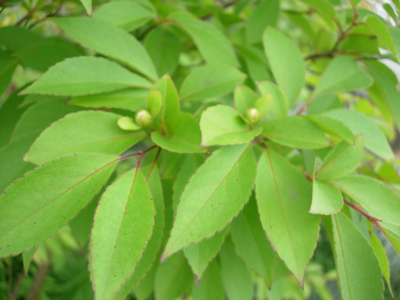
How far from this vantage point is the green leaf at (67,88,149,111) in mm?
447

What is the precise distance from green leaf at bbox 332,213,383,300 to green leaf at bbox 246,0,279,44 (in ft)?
1.51

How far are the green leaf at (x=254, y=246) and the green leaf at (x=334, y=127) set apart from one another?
5.6 inches

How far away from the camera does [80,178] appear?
357 millimetres

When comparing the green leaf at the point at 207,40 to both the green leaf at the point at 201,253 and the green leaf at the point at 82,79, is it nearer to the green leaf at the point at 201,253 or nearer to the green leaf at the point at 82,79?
the green leaf at the point at 82,79

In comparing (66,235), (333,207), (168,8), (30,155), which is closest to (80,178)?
(30,155)

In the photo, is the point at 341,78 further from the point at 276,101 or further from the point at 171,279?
the point at 171,279

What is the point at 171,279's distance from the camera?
56cm

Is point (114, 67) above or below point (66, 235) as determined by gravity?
above

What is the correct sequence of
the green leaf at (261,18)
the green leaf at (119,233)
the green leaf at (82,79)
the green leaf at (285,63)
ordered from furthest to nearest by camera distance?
the green leaf at (261,18), the green leaf at (285,63), the green leaf at (82,79), the green leaf at (119,233)

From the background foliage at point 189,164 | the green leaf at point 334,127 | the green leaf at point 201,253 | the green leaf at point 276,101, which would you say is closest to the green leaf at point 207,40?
the background foliage at point 189,164

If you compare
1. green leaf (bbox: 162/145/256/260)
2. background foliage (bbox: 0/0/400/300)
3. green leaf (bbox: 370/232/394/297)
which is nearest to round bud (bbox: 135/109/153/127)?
background foliage (bbox: 0/0/400/300)

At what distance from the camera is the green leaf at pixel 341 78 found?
1.83 ft

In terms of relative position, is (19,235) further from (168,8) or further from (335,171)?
(168,8)

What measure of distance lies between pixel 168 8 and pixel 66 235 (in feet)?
3.65
